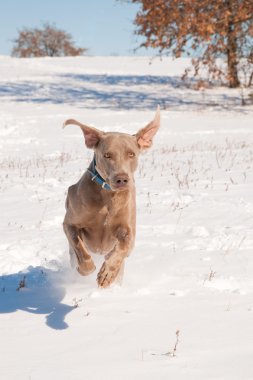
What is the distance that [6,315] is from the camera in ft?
12.9

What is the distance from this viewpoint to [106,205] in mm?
4320

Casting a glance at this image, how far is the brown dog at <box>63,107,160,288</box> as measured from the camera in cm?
410

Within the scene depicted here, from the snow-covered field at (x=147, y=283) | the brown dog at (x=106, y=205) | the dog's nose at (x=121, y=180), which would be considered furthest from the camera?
the brown dog at (x=106, y=205)

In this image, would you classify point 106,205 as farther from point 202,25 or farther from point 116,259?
point 202,25

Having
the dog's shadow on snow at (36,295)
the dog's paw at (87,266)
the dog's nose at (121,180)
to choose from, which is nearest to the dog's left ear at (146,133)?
the dog's nose at (121,180)

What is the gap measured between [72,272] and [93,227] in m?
0.88

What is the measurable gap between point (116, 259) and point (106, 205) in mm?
471

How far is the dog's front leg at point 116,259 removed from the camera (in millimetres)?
4000

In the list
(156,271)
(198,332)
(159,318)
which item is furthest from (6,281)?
(198,332)

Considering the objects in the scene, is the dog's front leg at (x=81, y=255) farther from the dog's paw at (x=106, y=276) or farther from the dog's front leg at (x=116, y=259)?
the dog's paw at (x=106, y=276)

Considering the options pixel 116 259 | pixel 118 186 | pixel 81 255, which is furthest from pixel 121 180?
pixel 81 255

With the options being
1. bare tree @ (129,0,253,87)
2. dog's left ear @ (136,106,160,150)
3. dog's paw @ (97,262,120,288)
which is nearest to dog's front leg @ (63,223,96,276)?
dog's paw @ (97,262,120,288)

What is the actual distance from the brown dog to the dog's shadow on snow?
360 mm

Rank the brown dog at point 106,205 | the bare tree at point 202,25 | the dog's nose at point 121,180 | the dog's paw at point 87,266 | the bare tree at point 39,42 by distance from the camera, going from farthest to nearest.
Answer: the bare tree at point 39,42, the bare tree at point 202,25, the dog's paw at point 87,266, the brown dog at point 106,205, the dog's nose at point 121,180
